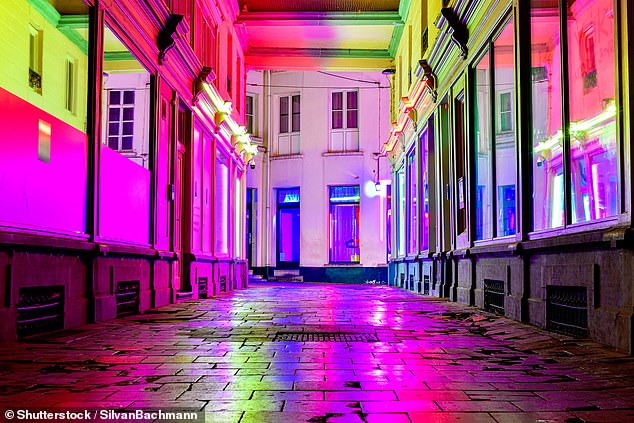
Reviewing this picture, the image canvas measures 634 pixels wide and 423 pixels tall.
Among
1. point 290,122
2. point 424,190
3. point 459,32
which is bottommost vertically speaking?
point 424,190

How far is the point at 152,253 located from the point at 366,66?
13855 millimetres

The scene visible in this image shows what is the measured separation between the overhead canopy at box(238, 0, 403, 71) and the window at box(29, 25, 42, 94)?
42.1ft

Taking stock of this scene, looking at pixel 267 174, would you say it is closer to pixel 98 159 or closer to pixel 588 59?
pixel 98 159

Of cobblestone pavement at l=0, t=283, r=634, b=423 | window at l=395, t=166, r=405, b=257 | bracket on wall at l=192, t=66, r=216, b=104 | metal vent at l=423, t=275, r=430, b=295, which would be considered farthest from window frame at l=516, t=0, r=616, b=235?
window at l=395, t=166, r=405, b=257

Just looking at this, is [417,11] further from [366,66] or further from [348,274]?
[348,274]

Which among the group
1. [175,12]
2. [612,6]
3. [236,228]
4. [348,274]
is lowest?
[348,274]

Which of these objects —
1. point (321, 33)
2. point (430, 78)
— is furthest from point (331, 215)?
point (430, 78)

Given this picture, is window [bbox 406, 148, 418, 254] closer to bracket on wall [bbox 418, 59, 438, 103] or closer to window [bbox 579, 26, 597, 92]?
bracket on wall [bbox 418, 59, 438, 103]

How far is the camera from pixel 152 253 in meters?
9.83

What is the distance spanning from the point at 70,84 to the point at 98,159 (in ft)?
3.16

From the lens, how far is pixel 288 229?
28797 mm

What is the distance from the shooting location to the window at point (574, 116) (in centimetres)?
536

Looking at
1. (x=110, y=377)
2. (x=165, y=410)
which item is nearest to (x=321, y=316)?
(x=110, y=377)

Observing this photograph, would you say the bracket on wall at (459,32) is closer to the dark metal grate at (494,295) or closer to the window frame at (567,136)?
the window frame at (567,136)
